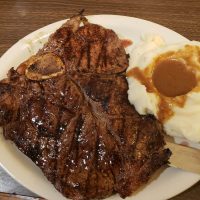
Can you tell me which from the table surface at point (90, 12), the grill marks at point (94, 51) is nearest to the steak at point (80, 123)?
the grill marks at point (94, 51)

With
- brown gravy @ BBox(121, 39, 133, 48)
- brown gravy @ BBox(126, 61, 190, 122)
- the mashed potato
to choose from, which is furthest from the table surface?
brown gravy @ BBox(126, 61, 190, 122)

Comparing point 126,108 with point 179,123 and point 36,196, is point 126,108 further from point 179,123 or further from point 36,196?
point 36,196

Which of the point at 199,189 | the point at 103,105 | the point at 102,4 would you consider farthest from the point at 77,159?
the point at 102,4

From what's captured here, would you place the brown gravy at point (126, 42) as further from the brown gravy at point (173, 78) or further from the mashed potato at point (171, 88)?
the brown gravy at point (173, 78)

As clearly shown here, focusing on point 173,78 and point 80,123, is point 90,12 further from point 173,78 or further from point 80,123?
point 80,123

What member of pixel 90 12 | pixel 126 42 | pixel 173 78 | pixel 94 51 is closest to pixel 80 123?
pixel 94 51

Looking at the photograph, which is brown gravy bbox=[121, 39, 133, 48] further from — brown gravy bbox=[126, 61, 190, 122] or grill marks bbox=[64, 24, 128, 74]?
brown gravy bbox=[126, 61, 190, 122]
